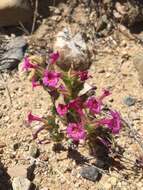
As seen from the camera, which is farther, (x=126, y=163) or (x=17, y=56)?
(x=17, y=56)

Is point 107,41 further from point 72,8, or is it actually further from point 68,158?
point 68,158

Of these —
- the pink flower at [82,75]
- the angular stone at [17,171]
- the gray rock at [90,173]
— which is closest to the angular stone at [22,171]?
the angular stone at [17,171]

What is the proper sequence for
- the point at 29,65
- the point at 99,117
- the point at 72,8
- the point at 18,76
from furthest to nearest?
the point at 72,8
the point at 18,76
the point at 99,117
the point at 29,65

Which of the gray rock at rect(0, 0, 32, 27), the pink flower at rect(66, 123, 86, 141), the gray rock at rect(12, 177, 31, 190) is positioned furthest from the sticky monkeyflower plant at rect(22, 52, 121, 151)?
the gray rock at rect(0, 0, 32, 27)

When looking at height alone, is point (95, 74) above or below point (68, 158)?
above

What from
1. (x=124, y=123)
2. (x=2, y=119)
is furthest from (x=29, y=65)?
(x=124, y=123)

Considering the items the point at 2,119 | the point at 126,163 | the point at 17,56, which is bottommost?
the point at 126,163
